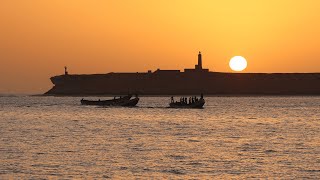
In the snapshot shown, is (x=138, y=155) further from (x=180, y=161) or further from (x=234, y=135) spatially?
(x=234, y=135)

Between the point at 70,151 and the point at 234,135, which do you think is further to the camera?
the point at 234,135

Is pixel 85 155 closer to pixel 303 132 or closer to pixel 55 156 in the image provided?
pixel 55 156

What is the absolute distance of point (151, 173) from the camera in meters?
34.7

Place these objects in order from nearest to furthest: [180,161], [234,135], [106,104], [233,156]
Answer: [180,161], [233,156], [234,135], [106,104]

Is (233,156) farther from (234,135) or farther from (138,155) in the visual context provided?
(234,135)

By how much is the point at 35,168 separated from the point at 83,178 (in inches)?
153

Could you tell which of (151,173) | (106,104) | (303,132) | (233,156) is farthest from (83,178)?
(106,104)

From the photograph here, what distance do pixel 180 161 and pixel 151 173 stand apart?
4633mm

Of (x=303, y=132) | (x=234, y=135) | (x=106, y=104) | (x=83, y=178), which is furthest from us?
(x=106, y=104)

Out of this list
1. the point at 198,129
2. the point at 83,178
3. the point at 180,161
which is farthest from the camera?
the point at 198,129

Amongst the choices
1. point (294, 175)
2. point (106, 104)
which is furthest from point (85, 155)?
point (106, 104)

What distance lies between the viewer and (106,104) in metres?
152

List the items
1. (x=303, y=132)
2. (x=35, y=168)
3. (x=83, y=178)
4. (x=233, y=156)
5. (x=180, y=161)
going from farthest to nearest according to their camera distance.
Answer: (x=303, y=132)
(x=233, y=156)
(x=180, y=161)
(x=35, y=168)
(x=83, y=178)

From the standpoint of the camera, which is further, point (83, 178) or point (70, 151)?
point (70, 151)
